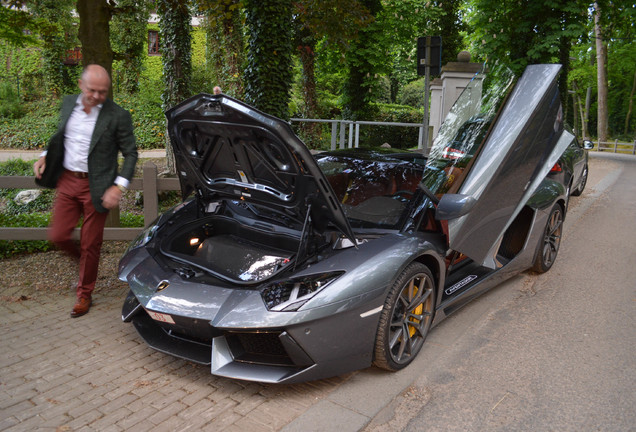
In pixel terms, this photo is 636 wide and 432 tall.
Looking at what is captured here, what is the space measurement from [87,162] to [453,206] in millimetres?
2705

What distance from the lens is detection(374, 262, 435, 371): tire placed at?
3074 mm

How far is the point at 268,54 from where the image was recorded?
955 centimetres

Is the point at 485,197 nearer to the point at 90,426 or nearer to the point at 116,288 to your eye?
the point at 90,426

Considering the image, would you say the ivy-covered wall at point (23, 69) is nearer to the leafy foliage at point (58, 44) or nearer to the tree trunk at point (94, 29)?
the leafy foliage at point (58, 44)

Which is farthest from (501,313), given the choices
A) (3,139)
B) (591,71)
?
(591,71)

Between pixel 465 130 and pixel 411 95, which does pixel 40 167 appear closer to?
pixel 465 130

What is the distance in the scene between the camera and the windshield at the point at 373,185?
3.65 m

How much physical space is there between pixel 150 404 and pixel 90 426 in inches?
12.9

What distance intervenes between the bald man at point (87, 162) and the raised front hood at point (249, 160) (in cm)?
51

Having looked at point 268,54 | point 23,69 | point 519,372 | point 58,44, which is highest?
point 58,44

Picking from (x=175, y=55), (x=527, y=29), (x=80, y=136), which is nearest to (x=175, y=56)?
(x=175, y=55)

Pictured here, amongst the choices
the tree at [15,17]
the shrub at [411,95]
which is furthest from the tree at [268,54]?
the shrub at [411,95]

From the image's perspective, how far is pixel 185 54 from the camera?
464 inches

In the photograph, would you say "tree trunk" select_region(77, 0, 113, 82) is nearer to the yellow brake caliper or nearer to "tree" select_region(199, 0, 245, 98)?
"tree" select_region(199, 0, 245, 98)
